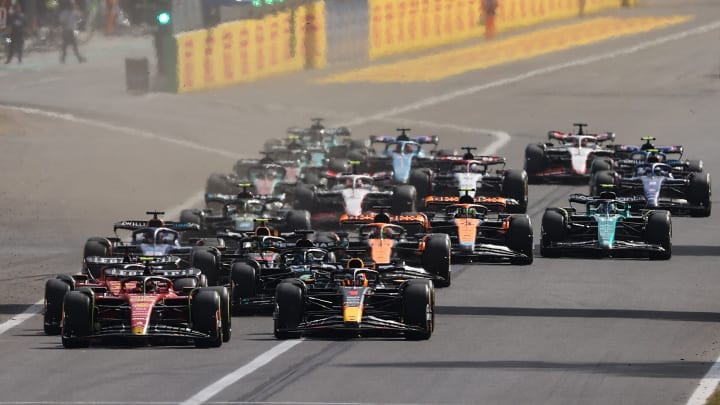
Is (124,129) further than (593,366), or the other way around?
(124,129)

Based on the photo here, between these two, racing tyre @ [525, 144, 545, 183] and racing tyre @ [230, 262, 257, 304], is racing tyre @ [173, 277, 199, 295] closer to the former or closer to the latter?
racing tyre @ [230, 262, 257, 304]

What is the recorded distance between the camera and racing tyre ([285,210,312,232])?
1599 inches

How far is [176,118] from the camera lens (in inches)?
2534

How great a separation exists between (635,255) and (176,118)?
89.0 feet

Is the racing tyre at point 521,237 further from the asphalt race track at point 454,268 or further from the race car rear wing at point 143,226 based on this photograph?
the race car rear wing at point 143,226

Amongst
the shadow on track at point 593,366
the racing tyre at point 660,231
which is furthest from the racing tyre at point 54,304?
the racing tyre at point 660,231

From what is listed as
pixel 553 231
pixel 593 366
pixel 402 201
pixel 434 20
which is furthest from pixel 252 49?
pixel 593 366

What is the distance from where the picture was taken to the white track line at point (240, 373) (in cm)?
2539

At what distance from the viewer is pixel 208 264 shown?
1341 inches

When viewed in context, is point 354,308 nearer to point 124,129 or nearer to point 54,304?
point 54,304

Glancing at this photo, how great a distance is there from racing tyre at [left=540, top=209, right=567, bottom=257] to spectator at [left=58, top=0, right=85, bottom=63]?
32616 millimetres

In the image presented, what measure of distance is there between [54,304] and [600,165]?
70.5ft

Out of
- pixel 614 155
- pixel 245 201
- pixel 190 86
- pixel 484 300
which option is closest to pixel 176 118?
pixel 190 86

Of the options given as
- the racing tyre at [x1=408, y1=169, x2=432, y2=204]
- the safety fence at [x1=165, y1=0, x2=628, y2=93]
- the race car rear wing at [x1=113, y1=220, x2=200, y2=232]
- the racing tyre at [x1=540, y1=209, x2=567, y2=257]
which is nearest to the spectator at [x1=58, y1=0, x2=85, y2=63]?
the safety fence at [x1=165, y1=0, x2=628, y2=93]
